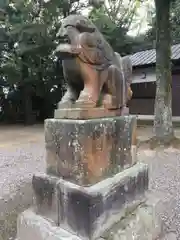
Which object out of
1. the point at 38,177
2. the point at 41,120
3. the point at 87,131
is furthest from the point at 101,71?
the point at 41,120

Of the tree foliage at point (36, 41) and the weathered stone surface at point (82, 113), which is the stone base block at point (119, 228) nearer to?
the weathered stone surface at point (82, 113)

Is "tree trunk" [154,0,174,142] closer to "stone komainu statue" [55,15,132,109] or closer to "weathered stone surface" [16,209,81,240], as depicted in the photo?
"stone komainu statue" [55,15,132,109]

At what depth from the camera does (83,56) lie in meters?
1.62

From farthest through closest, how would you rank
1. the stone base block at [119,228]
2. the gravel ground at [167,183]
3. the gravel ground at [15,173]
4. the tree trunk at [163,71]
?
the tree trunk at [163,71] → the gravel ground at [15,173] → the gravel ground at [167,183] → the stone base block at [119,228]

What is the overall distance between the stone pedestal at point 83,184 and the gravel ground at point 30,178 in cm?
52

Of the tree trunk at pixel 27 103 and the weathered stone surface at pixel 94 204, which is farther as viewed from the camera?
the tree trunk at pixel 27 103

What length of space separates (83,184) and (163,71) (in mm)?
4597

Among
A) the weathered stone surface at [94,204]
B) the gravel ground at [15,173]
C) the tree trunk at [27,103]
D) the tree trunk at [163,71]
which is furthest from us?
the tree trunk at [27,103]

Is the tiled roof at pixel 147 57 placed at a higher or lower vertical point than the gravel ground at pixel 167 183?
higher

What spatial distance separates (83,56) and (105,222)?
1174 millimetres

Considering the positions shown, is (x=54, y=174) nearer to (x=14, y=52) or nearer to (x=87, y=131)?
(x=87, y=131)

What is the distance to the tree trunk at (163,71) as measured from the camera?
5.45m

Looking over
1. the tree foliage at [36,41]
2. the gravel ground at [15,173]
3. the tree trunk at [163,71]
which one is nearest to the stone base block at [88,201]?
the gravel ground at [15,173]

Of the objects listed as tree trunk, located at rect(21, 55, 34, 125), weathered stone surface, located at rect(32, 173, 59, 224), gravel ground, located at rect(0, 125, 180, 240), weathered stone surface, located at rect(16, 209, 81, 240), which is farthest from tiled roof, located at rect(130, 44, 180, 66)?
weathered stone surface, located at rect(16, 209, 81, 240)
